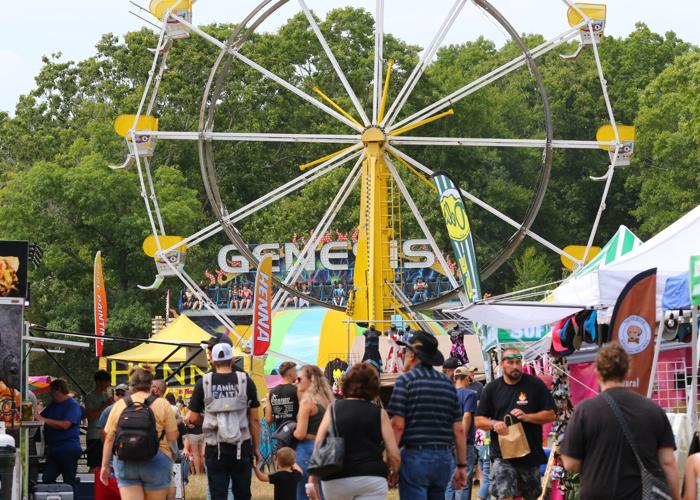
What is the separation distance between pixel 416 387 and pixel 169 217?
138 feet

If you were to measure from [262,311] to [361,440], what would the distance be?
33.1 feet

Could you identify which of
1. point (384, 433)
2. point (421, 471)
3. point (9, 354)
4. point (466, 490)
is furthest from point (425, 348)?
point (9, 354)

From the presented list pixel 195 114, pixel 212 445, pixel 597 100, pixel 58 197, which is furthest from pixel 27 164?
pixel 212 445

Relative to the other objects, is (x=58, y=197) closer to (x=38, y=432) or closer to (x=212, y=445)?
(x=38, y=432)

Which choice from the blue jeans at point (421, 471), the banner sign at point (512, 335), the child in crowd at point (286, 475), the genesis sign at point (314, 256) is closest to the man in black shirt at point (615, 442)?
the blue jeans at point (421, 471)

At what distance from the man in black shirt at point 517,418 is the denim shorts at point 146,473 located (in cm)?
248

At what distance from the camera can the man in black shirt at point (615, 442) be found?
760 cm

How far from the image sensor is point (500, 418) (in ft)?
36.7

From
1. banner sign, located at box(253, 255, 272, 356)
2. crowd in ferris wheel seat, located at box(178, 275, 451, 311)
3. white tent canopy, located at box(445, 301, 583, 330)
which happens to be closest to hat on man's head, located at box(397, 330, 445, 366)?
white tent canopy, located at box(445, 301, 583, 330)

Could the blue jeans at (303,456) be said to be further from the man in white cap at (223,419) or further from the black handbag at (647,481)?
the black handbag at (647,481)

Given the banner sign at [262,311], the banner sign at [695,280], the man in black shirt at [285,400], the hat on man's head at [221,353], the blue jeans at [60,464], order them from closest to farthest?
the banner sign at [695,280] < the hat on man's head at [221,353] < the man in black shirt at [285,400] < the blue jeans at [60,464] < the banner sign at [262,311]

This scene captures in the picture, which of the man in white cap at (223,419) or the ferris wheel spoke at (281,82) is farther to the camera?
the ferris wheel spoke at (281,82)

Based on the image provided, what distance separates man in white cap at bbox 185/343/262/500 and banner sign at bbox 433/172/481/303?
567 cm

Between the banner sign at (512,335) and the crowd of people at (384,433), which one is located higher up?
the banner sign at (512,335)
